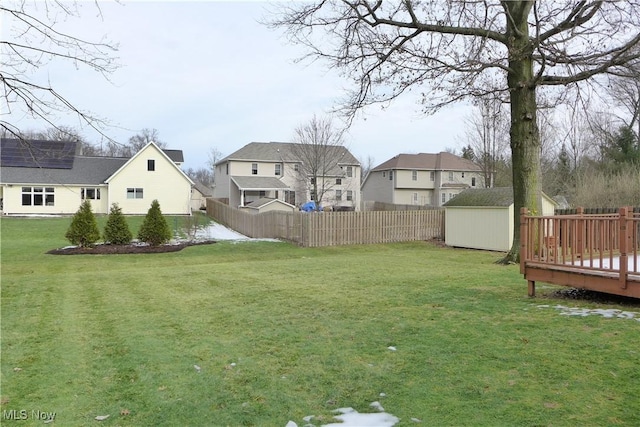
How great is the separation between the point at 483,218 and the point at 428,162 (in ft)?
112

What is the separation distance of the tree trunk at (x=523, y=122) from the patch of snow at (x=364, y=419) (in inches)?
481

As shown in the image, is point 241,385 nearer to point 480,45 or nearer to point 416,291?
point 416,291

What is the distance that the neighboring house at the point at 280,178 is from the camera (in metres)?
45.2

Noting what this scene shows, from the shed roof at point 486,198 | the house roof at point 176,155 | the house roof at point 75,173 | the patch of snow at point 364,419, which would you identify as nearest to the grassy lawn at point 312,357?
the patch of snow at point 364,419

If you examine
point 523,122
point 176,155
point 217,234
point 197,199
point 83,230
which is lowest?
point 217,234

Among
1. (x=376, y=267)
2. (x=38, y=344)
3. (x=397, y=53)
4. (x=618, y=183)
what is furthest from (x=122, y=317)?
(x=618, y=183)

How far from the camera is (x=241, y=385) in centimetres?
433

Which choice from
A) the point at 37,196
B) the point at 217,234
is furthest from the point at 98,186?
the point at 217,234

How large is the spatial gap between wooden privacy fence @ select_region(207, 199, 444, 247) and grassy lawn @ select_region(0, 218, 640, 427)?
42.6 ft

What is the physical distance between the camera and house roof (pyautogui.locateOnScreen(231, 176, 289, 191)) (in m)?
44.1

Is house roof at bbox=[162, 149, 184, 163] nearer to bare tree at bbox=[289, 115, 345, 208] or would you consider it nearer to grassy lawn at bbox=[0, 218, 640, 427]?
bare tree at bbox=[289, 115, 345, 208]

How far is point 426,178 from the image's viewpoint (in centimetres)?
5441

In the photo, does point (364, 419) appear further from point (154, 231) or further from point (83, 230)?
point (154, 231)

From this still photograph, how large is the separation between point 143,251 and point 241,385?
56.8ft
